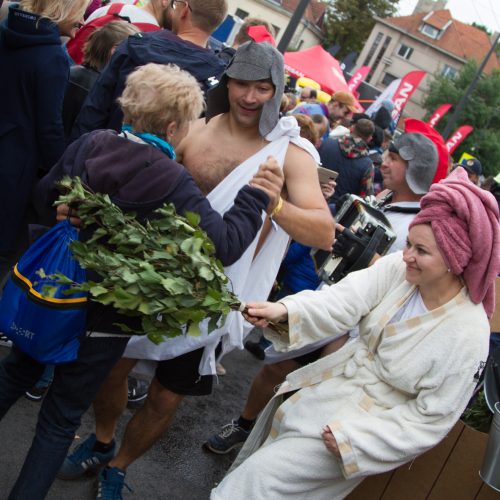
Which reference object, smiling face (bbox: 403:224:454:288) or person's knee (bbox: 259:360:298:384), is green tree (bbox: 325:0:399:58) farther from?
smiling face (bbox: 403:224:454:288)

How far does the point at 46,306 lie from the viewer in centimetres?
249

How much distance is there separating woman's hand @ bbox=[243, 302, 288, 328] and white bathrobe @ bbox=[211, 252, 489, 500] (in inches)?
2.2

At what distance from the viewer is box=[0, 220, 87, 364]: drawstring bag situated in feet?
8.20

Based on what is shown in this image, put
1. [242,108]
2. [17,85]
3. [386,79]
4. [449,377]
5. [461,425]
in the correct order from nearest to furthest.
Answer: [449,377] < [461,425] < [242,108] < [17,85] < [386,79]

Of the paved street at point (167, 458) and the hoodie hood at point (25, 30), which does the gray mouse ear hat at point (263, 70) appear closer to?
the hoodie hood at point (25, 30)

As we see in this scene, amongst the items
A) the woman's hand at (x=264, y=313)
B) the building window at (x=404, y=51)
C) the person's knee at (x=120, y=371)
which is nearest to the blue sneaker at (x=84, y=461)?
the person's knee at (x=120, y=371)

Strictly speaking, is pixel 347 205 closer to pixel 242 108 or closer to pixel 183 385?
pixel 242 108

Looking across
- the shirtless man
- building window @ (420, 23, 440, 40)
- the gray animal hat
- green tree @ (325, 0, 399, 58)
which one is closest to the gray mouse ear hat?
the shirtless man

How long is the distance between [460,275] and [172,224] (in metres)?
1.16

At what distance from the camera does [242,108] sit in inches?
125

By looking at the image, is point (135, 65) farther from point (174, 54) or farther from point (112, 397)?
point (112, 397)

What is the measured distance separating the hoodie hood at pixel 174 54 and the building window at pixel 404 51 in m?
71.6

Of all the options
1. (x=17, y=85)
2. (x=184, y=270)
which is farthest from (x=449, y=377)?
(x=17, y=85)

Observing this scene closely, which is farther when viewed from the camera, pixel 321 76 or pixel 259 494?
pixel 321 76
